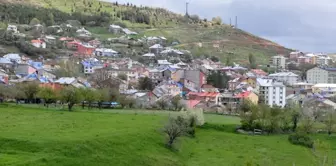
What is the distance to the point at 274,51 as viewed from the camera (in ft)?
629

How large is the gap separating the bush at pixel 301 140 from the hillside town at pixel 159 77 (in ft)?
57.3

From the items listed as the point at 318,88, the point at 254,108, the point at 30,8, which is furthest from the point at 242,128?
the point at 30,8

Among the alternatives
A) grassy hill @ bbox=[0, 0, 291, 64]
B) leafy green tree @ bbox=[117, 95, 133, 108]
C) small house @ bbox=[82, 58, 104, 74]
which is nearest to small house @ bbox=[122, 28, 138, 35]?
grassy hill @ bbox=[0, 0, 291, 64]

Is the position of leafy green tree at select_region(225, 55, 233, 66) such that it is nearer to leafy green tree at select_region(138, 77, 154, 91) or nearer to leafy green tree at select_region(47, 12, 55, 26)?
leafy green tree at select_region(138, 77, 154, 91)

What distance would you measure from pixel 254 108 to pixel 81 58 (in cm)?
6972

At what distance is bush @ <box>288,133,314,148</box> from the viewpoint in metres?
48.8

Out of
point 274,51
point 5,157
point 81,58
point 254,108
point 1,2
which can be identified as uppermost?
point 1,2

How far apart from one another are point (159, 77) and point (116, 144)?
72278mm

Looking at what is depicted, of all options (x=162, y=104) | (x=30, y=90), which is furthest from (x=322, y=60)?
(x=30, y=90)

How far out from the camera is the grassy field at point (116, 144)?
102ft

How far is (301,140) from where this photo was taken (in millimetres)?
49562

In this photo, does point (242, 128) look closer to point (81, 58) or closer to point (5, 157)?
point (5, 157)

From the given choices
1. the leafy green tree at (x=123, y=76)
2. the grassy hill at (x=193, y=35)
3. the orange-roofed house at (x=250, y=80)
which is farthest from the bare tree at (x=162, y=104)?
the grassy hill at (x=193, y=35)

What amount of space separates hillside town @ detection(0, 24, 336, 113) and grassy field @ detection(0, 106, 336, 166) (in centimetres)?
1779
